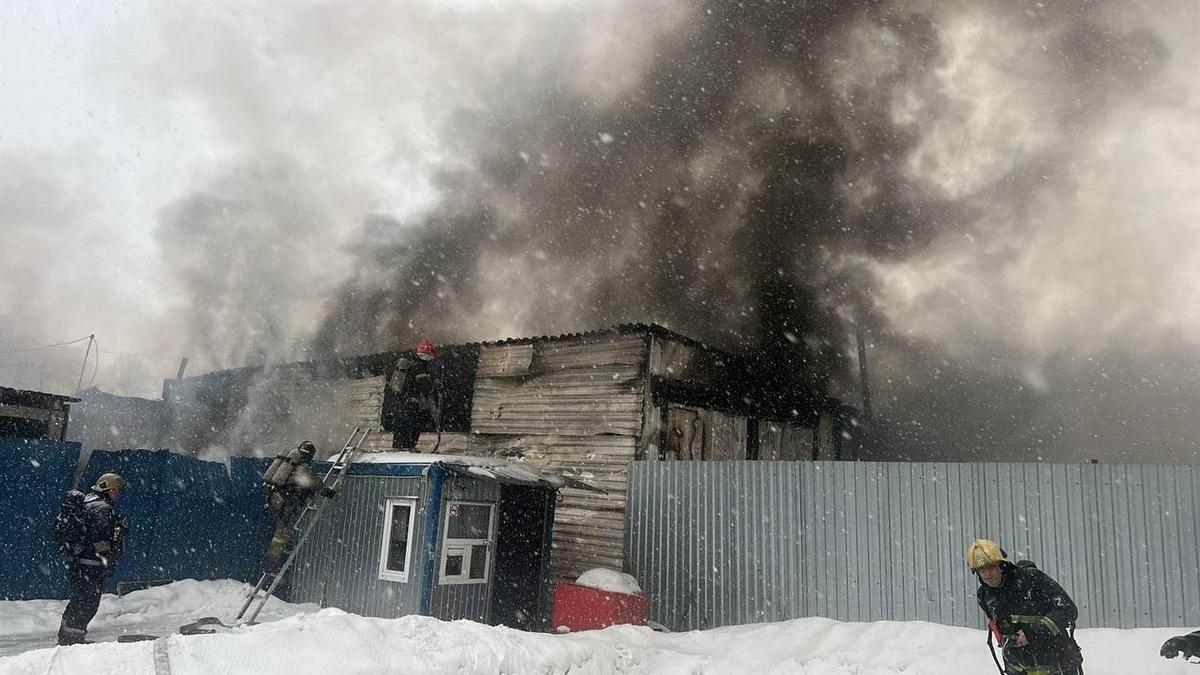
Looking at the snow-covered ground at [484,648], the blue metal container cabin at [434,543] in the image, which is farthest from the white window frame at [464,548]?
the snow-covered ground at [484,648]

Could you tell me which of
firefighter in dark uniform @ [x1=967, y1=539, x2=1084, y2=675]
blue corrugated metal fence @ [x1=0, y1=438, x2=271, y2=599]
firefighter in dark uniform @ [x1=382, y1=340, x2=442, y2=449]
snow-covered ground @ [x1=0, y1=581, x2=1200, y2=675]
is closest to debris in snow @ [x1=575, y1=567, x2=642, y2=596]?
snow-covered ground @ [x1=0, y1=581, x2=1200, y2=675]

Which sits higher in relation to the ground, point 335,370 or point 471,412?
point 335,370

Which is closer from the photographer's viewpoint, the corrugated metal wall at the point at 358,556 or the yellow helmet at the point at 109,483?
the yellow helmet at the point at 109,483

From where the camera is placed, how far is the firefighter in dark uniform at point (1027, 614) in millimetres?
4914

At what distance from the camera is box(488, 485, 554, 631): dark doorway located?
11.2 meters

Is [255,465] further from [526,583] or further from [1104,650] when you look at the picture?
[1104,650]

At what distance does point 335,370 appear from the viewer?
1838 centimetres

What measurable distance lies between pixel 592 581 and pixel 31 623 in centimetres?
727

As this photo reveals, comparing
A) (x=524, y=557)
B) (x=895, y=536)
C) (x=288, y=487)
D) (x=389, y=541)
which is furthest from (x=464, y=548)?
(x=895, y=536)

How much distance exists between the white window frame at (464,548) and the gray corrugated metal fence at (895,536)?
2149 mm

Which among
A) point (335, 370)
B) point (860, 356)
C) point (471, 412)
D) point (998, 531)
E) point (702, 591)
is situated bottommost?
point (702, 591)

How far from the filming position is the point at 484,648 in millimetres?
6203

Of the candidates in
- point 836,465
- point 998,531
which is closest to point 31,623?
point 836,465

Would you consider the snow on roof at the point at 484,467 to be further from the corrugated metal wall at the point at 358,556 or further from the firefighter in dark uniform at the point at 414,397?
the firefighter in dark uniform at the point at 414,397
